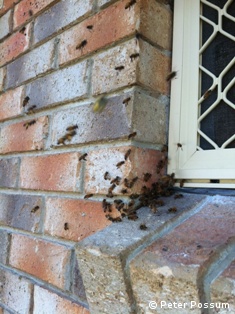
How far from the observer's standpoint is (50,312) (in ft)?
2.65

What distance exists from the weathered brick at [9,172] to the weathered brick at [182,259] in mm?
619

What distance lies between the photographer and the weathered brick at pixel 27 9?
3.34 feet

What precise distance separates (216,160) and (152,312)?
0.35 m

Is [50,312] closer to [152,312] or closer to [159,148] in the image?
[152,312]

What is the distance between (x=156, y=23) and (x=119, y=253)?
580mm

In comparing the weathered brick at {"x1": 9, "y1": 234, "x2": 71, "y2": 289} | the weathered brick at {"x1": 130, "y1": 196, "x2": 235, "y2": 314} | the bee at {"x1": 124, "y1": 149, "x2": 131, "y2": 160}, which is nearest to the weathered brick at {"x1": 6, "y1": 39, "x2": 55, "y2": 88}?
the bee at {"x1": 124, "y1": 149, "x2": 131, "y2": 160}

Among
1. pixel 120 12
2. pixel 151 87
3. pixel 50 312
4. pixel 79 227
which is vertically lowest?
pixel 50 312

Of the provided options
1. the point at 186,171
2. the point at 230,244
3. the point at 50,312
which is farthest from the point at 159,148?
the point at 50,312

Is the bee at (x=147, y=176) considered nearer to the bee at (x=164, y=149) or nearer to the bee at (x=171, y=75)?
the bee at (x=164, y=149)

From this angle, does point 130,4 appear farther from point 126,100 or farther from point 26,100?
point 26,100

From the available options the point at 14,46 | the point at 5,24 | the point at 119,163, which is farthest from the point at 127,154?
the point at 5,24

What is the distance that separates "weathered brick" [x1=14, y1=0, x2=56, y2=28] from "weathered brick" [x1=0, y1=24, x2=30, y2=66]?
0.13 feet

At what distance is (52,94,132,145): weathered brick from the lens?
2.33 ft

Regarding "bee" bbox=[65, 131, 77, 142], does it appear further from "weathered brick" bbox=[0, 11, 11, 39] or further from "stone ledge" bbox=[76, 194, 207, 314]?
"weathered brick" bbox=[0, 11, 11, 39]
